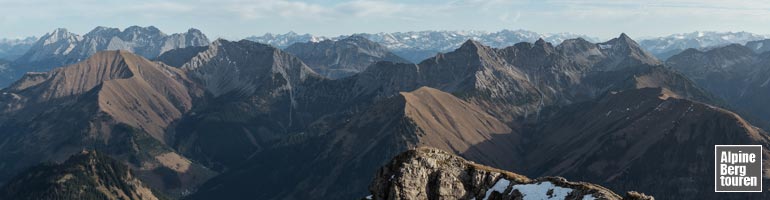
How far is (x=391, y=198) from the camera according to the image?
149m

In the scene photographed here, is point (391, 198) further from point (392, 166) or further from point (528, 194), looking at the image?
point (528, 194)

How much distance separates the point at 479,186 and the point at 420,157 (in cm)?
1460

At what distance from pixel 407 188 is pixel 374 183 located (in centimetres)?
842

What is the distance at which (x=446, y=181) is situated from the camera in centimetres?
15338

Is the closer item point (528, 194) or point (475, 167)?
point (528, 194)

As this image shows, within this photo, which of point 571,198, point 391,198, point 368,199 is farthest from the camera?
point 368,199

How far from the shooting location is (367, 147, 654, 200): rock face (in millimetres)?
147375

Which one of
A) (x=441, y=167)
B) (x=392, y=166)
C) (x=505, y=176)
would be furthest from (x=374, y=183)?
(x=505, y=176)

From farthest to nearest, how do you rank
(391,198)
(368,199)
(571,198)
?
(368,199), (391,198), (571,198)

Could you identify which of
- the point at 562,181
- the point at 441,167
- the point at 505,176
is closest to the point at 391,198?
the point at 441,167

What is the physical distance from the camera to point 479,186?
15488 centimetres

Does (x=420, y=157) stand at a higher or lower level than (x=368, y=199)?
higher

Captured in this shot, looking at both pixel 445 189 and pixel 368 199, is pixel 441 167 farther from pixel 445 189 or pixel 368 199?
pixel 368 199

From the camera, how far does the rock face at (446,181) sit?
147375mm
